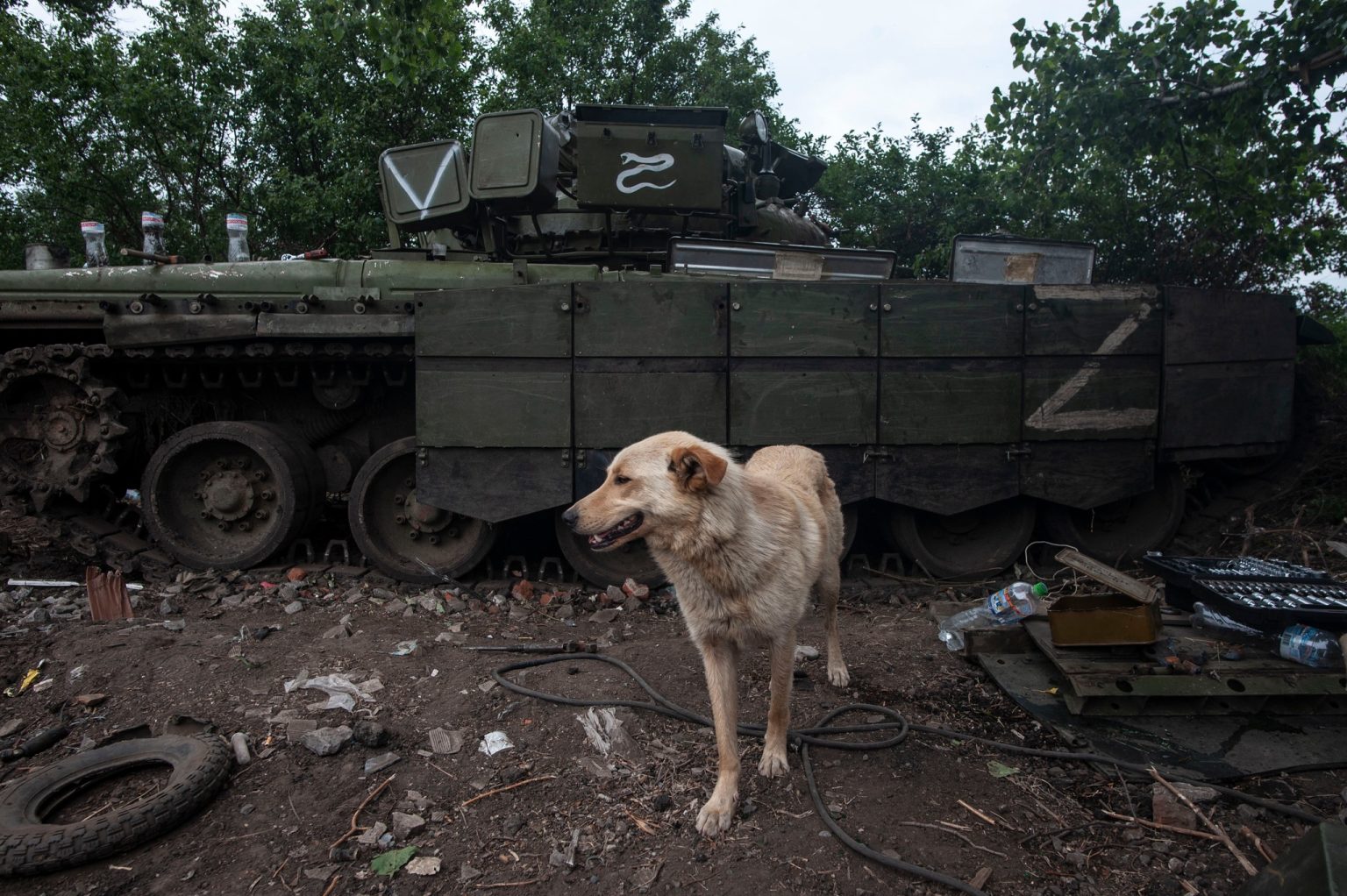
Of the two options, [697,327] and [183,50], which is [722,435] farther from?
[183,50]

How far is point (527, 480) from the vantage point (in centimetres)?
604

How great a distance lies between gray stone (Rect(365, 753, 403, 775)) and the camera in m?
3.38

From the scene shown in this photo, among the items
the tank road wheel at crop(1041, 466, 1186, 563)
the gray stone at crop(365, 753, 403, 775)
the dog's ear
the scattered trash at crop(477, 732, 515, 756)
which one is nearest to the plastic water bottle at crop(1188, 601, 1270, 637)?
the tank road wheel at crop(1041, 466, 1186, 563)

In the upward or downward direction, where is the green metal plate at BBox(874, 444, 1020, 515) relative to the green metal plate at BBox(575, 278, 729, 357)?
downward

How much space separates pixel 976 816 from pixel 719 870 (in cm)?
102

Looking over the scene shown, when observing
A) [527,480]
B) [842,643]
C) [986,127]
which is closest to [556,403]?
[527,480]

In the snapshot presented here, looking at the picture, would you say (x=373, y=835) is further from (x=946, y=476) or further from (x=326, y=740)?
(x=946, y=476)

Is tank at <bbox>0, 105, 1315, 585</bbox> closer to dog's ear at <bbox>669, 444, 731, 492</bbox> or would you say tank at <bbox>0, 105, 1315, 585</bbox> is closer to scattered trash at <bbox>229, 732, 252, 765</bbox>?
scattered trash at <bbox>229, 732, 252, 765</bbox>

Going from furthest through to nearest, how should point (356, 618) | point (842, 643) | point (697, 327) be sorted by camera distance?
point (697, 327)
point (356, 618)
point (842, 643)

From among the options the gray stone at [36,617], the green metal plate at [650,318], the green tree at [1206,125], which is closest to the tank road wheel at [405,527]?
the green metal plate at [650,318]

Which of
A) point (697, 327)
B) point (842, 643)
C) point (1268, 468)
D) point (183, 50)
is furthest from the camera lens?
point (183, 50)

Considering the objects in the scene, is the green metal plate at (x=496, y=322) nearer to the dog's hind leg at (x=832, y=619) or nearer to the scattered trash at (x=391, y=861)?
the dog's hind leg at (x=832, y=619)

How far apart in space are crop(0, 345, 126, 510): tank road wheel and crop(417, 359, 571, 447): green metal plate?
247cm

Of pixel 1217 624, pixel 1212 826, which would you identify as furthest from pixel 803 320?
pixel 1212 826
